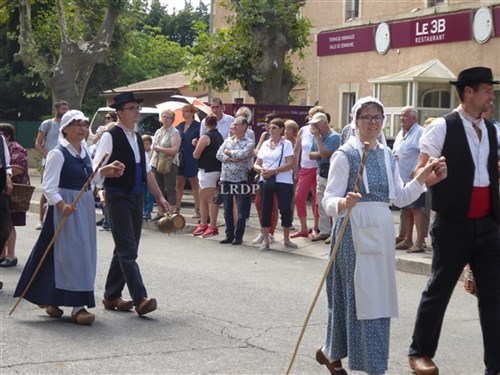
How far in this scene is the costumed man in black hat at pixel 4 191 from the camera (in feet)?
33.8

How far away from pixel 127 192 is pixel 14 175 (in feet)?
12.0

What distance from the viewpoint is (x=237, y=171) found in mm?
14430

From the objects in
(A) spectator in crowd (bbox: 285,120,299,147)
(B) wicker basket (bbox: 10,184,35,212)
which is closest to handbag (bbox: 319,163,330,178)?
(A) spectator in crowd (bbox: 285,120,299,147)

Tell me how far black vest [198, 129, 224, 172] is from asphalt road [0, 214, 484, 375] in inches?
126

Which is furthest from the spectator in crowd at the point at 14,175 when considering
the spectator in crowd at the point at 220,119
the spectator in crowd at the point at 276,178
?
the spectator in crowd at the point at 220,119

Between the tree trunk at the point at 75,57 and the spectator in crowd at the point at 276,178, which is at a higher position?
the tree trunk at the point at 75,57

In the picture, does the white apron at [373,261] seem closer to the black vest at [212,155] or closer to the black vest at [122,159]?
the black vest at [122,159]

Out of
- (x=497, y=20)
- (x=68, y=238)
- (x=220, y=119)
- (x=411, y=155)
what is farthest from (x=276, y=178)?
(x=497, y=20)

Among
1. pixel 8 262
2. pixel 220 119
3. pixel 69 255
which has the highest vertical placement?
pixel 220 119

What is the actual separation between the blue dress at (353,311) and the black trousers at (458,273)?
0.60 metres

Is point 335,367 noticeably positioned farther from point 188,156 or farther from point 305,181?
point 188,156

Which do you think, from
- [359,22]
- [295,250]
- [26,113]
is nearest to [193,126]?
[295,250]

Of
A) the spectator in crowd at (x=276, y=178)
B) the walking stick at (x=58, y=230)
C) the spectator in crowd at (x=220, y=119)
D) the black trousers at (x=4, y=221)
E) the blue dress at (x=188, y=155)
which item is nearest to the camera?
the walking stick at (x=58, y=230)

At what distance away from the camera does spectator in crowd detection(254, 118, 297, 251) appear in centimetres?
1374
